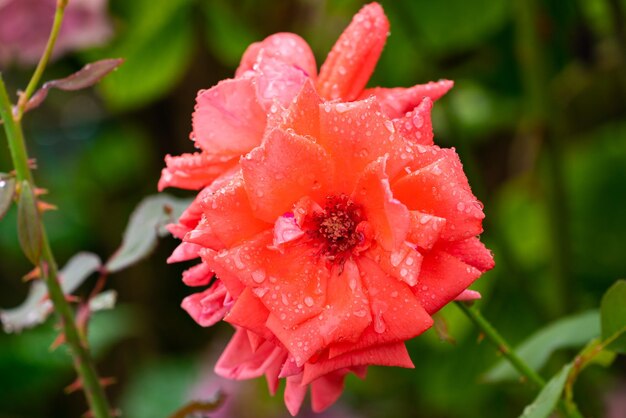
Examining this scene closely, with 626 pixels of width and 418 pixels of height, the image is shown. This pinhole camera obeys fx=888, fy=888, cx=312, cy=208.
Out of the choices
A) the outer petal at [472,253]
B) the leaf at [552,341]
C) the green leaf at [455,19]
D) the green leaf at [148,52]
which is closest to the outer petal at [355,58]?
the outer petal at [472,253]

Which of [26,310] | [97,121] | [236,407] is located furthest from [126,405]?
[26,310]

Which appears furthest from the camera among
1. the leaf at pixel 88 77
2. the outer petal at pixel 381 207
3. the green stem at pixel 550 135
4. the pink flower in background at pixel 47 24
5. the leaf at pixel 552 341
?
the pink flower in background at pixel 47 24

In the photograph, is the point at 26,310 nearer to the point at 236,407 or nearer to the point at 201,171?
the point at 201,171

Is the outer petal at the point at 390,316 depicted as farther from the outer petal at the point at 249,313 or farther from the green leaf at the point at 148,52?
the green leaf at the point at 148,52

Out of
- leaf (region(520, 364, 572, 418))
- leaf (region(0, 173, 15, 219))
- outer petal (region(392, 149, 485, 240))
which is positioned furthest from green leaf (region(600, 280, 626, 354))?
leaf (region(0, 173, 15, 219))

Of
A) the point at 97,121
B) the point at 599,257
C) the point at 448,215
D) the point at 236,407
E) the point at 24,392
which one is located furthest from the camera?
the point at 97,121

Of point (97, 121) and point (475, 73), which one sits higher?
point (97, 121)

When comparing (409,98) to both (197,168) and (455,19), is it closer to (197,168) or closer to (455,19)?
(197,168)

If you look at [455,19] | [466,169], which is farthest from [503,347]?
[455,19]
